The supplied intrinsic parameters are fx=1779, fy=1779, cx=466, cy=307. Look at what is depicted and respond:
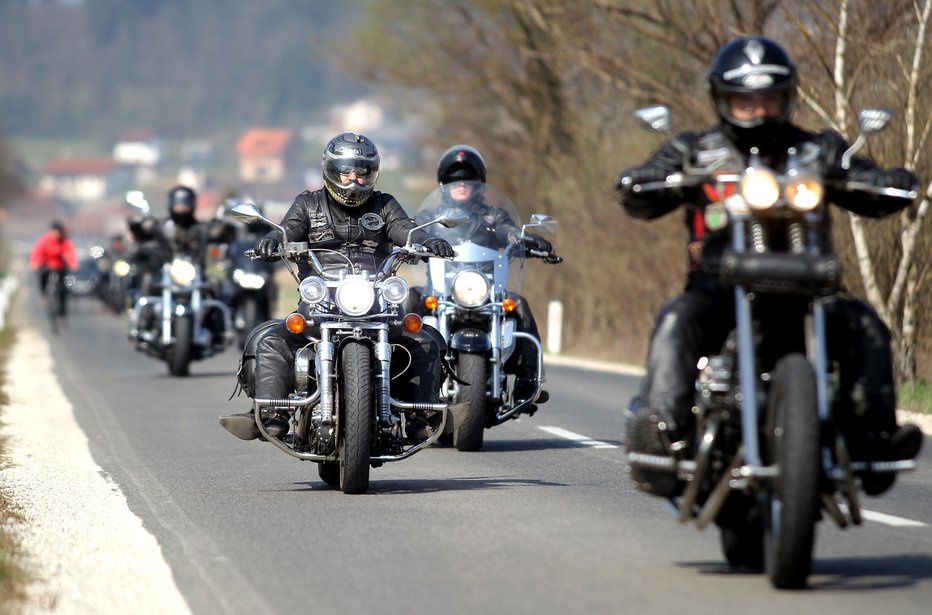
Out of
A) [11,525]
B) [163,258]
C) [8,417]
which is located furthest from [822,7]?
[11,525]

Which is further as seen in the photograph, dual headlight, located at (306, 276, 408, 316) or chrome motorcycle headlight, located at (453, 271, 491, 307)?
chrome motorcycle headlight, located at (453, 271, 491, 307)

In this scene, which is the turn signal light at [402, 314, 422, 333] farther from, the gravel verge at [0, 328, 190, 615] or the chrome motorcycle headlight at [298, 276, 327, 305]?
the gravel verge at [0, 328, 190, 615]

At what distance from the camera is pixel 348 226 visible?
10000mm

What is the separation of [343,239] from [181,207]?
34.1ft

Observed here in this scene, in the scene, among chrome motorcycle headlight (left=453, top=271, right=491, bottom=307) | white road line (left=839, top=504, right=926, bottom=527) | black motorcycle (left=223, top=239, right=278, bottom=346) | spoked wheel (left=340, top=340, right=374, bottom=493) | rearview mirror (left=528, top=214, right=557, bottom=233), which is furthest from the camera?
black motorcycle (left=223, top=239, right=278, bottom=346)

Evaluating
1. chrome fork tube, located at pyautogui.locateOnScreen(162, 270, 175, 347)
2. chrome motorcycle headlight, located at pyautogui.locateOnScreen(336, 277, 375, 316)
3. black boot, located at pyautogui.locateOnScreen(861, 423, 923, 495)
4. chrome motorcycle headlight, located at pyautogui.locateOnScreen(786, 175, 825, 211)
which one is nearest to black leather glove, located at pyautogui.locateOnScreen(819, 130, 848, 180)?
chrome motorcycle headlight, located at pyautogui.locateOnScreen(786, 175, 825, 211)

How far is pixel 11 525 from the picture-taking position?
863cm

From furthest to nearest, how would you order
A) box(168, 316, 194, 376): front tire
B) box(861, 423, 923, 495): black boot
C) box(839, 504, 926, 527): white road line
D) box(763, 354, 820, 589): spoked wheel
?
box(168, 316, 194, 376): front tire
box(839, 504, 926, 527): white road line
box(861, 423, 923, 495): black boot
box(763, 354, 820, 589): spoked wheel

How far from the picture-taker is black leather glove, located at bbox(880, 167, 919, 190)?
662cm

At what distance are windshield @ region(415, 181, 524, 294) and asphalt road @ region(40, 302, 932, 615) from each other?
1.21 m

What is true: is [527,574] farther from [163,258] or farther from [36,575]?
[163,258]

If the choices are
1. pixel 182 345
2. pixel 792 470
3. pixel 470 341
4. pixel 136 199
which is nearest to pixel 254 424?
pixel 470 341

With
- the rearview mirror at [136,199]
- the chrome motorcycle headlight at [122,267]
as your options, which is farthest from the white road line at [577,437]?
the chrome motorcycle headlight at [122,267]

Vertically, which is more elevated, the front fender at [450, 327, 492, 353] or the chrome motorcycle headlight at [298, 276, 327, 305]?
the chrome motorcycle headlight at [298, 276, 327, 305]
